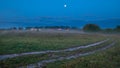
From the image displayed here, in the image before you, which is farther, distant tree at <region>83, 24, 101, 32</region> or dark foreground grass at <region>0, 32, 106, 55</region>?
distant tree at <region>83, 24, 101, 32</region>

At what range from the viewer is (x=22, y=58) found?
3028 centimetres

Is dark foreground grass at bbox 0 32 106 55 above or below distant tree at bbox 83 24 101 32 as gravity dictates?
below

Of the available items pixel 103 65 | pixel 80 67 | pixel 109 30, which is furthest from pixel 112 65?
pixel 109 30

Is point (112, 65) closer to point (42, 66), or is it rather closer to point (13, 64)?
point (42, 66)

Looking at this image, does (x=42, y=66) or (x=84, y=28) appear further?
(x=84, y=28)

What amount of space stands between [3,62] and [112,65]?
468 inches

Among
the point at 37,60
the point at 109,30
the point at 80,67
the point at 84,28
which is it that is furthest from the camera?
the point at 109,30

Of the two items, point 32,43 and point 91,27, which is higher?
point 91,27

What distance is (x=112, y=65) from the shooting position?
84.3 feet

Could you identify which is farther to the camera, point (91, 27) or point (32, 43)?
point (91, 27)

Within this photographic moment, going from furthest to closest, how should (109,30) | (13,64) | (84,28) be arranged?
(109,30), (84,28), (13,64)

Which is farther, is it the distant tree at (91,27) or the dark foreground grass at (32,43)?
the distant tree at (91,27)

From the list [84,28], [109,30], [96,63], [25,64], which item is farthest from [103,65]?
[109,30]

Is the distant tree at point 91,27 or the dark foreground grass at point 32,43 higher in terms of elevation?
the distant tree at point 91,27
